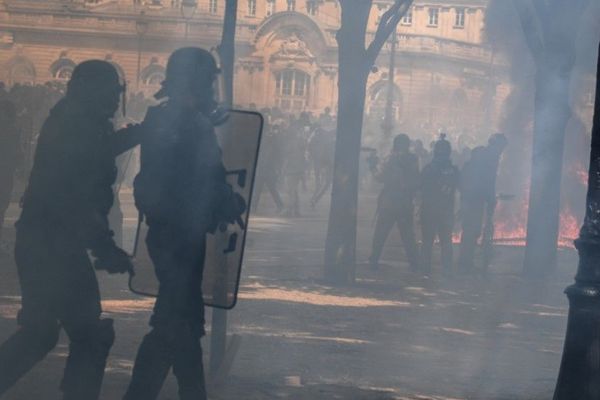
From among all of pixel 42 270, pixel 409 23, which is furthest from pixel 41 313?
pixel 409 23

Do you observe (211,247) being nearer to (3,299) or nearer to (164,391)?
(164,391)

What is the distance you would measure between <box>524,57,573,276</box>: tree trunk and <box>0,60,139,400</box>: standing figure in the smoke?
32.9 feet

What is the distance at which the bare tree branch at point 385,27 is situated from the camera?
13.4 meters

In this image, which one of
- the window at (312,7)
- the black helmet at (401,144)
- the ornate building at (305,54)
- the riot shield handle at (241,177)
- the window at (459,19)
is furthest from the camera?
the window at (312,7)

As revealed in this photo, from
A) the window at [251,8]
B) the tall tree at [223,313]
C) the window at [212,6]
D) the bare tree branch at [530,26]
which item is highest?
the window at [251,8]

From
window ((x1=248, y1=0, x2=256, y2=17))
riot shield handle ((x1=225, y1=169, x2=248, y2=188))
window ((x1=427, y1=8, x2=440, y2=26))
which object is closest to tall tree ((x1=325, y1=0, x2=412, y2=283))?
riot shield handle ((x1=225, y1=169, x2=248, y2=188))

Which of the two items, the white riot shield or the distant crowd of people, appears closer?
the white riot shield

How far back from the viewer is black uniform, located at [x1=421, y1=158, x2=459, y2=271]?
15.8 m

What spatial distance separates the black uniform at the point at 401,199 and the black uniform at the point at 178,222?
9609mm

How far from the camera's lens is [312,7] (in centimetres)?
5253

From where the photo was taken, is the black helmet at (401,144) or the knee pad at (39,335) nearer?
the knee pad at (39,335)

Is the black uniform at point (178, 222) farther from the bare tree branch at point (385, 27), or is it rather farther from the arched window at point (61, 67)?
the arched window at point (61, 67)

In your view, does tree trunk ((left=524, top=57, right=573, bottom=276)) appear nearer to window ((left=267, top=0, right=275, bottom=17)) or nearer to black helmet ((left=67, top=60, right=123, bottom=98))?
black helmet ((left=67, top=60, right=123, bottom=98))

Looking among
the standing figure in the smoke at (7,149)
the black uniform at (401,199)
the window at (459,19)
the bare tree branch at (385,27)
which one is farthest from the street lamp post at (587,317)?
the window at (459,19)
